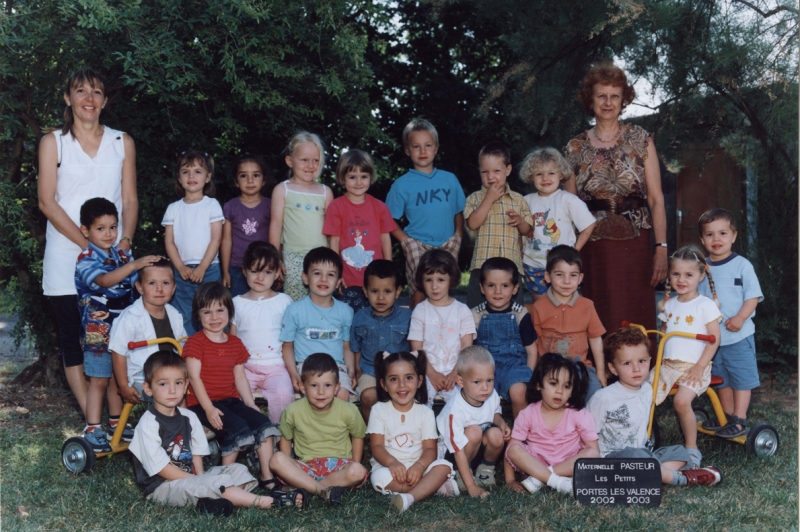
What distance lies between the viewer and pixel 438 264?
5.02 metres

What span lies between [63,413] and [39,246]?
128 centimetres

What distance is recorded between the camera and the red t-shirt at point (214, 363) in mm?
4691

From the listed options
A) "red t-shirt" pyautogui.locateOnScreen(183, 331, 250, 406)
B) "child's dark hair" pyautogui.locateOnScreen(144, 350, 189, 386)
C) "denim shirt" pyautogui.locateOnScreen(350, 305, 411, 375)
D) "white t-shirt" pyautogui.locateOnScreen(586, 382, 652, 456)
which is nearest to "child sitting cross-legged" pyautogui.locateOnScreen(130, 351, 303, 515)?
"child's dark hair" pyautogui.locateOnScreen(144, 350, 189, 386)

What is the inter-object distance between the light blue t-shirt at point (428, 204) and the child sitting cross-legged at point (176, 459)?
6.38 feet

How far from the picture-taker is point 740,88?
618cm

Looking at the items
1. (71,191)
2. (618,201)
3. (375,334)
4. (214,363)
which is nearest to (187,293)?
(214,363)

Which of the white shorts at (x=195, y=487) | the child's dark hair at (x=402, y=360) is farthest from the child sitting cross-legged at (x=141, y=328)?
the child's dark hair at (x=402, y=360)

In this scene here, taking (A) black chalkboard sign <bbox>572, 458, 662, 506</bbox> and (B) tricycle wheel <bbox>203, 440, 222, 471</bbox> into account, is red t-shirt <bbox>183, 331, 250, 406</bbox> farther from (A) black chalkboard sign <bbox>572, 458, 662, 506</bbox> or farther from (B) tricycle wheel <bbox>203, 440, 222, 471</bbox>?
(A) black chalkboard sign <bbox>572, 458, 662, 506</bbox>

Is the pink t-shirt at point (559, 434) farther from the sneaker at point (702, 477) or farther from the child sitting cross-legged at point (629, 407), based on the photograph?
the sneaker at point (702, 477)

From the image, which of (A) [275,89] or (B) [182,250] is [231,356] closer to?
(B) [182,250]

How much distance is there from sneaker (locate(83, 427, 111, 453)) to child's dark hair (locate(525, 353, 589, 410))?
251 centimetres

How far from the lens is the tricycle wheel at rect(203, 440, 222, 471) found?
459 cm

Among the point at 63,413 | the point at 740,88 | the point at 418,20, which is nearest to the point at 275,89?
the point at 63,413

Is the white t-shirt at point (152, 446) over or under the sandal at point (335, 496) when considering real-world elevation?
over
